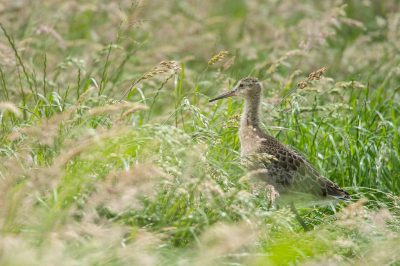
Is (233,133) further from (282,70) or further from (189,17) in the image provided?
(189,17)

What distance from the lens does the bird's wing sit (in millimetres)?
4469

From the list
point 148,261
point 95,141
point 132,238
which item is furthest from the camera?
point 132,238

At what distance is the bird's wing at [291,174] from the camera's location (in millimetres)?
4469

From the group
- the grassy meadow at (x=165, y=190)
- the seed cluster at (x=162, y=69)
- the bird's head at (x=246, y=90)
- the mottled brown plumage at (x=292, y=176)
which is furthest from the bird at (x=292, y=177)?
the seed cluster at (x=162, y=69)

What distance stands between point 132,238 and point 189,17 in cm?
771

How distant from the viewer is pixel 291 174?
4.54m

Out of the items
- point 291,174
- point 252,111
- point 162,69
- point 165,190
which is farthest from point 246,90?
point 165,190

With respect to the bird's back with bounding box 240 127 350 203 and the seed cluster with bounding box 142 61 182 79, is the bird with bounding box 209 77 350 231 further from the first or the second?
the seed cluster with bounding box 142 61 182 79

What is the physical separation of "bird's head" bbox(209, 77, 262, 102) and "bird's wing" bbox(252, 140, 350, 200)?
679 mm

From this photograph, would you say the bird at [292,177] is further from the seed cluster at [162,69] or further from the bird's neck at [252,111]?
the seed cluster at [162,69]

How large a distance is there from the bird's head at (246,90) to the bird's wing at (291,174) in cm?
68

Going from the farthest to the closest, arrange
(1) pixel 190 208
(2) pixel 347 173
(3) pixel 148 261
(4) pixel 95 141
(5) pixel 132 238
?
(2) pixel 347 173, (1) pixel 190 208, (5) pixel 132 238, (4) pixel 95 141, (3) pixel 148 261

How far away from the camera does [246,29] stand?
9836mm

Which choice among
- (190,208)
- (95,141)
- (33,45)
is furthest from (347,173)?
(33,45)
